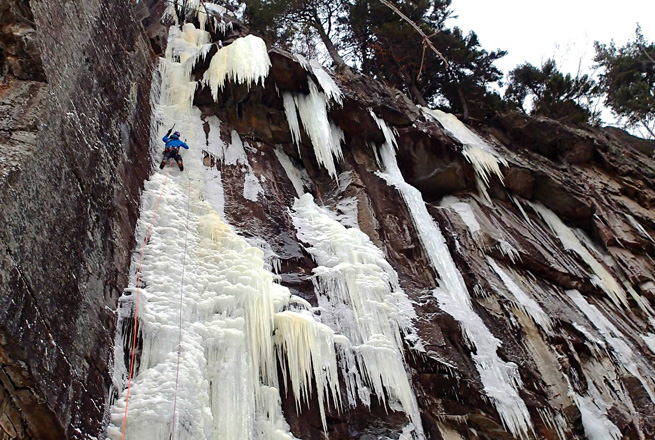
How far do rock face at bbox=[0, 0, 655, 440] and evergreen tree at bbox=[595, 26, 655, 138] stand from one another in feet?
15.0

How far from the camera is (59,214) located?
458 centimetres

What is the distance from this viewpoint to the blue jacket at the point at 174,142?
308 inches

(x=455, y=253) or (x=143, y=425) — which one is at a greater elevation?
(x=455, y=253)

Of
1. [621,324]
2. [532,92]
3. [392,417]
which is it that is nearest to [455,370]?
[392,417]

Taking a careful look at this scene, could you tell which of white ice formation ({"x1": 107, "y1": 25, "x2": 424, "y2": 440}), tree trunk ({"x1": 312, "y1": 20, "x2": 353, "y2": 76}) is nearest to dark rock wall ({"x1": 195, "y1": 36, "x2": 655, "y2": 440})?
white ice formation ({"x1": 107, "y1": 25, "x2": 424, "y2": 440})

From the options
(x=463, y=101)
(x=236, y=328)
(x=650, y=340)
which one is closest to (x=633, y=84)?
(x=463, y=101)

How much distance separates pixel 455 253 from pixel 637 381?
10.1 feet

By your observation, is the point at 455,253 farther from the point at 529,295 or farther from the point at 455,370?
the point at 455,370

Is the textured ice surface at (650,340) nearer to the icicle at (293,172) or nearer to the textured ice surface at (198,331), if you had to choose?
the icicle at (293,172)

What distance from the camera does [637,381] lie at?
321 inches

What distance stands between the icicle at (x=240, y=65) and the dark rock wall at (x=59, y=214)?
8.55 feet

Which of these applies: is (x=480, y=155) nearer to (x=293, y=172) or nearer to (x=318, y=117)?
(x=318, y=117)

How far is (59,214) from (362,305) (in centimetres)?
351

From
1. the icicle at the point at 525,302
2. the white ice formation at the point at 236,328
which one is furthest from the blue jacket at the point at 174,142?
the icicle at the point at 525,302
